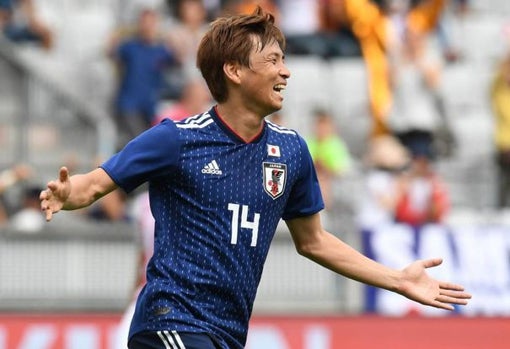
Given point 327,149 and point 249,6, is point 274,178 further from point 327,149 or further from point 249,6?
point 249,6

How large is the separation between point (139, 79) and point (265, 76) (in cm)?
835

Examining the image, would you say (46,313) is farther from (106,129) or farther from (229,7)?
(229,7)

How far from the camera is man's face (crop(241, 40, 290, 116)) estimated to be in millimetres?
5559

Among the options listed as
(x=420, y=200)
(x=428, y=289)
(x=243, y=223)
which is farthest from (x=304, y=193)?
(x=420, y=200)

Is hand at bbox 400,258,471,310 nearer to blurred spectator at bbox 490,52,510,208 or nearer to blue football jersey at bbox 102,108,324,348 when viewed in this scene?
blue football jersey at bbox 102,108,324,348

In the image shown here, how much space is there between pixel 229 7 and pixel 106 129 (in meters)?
2.30

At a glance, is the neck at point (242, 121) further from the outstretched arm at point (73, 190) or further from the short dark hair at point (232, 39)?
the outstretched arm at point (73, 190)

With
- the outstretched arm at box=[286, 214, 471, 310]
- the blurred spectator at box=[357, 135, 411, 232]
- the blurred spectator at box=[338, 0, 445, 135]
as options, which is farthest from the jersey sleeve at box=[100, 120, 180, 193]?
the blurred spectator at box=[338, 0, 445, 135]

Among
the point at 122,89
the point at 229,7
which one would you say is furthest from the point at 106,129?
the point at 229,7

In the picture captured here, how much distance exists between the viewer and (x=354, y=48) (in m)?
15.6

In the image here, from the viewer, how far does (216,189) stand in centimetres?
553

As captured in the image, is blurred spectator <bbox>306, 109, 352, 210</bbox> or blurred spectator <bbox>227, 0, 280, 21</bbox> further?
blurred spectator <bbox>227, 0, 280, 21</bbox>

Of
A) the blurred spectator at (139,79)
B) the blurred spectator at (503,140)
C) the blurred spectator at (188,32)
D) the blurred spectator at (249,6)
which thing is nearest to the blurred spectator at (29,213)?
the blurred spectator at (139,79)

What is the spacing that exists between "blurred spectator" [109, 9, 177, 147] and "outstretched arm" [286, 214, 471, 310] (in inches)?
310
